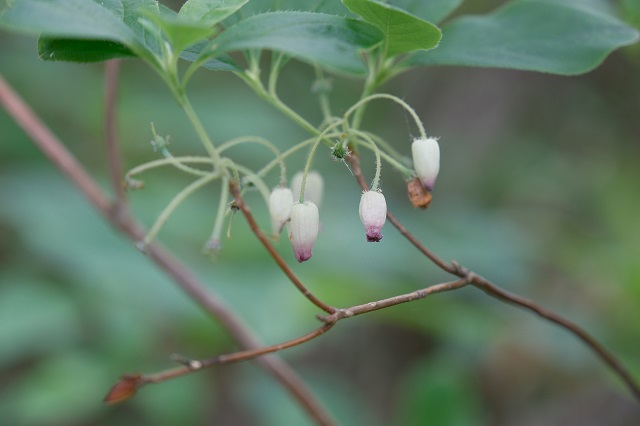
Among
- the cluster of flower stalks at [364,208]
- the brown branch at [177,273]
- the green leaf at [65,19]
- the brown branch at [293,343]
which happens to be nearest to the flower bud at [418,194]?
the cluster of flower stalks at [364,208]

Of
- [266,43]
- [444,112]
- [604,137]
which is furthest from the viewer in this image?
[444,112]

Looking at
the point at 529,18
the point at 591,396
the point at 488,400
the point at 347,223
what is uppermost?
the point at 529,18

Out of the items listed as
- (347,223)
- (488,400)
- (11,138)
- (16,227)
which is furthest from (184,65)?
(488,400)

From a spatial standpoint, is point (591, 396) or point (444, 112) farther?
point (444, 112)

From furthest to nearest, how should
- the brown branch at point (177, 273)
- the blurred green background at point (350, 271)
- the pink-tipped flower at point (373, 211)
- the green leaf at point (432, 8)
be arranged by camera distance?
the blurred green background at point (350, 271) → the brown branch at point (177, 273) → the green leaf at point (432, 8) → the pink-tipped flower at point (373, 211)

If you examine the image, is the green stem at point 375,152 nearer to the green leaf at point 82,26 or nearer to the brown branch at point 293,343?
the brown branch at point 293,343

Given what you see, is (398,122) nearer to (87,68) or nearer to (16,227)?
(87,68)

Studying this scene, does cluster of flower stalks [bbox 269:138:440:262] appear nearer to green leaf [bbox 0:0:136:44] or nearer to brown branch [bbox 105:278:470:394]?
brown branch [bbox 105:278:470:394]

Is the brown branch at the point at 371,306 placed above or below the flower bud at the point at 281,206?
below
